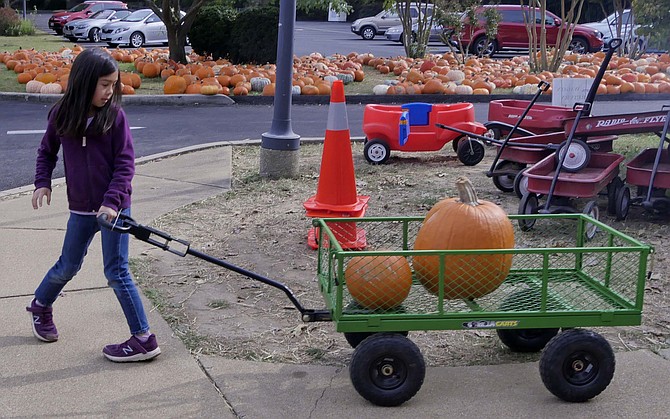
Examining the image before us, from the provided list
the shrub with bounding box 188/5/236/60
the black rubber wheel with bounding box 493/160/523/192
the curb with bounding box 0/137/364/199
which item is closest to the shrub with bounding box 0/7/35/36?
the shrub with bounding box 188/5/236/60

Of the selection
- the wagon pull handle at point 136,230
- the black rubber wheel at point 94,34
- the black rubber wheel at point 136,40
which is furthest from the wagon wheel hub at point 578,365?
the black rubber wheel at point 94,34

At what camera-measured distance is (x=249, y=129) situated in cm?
1272

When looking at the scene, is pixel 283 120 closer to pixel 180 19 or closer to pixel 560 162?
pixel 560 162

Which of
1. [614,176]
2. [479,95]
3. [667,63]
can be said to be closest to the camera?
[614,176]

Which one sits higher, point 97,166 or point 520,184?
point 97,166

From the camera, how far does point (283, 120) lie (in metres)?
8.72

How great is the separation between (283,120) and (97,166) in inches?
177

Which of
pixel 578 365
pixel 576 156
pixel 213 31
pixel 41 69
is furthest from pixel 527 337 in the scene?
pixel 213 31

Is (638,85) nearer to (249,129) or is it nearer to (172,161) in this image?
(249,129)

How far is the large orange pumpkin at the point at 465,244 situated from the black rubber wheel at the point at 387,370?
1.25ft

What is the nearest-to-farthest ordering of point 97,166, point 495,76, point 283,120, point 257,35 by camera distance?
point 97,166 < point 283,120 < point 495,76 < point 257,35

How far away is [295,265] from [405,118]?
354cm

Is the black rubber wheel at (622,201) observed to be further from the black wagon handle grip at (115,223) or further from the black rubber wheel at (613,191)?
the black wagon handle grip at (115,223)

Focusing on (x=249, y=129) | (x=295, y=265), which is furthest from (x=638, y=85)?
(x=295, y=265)
